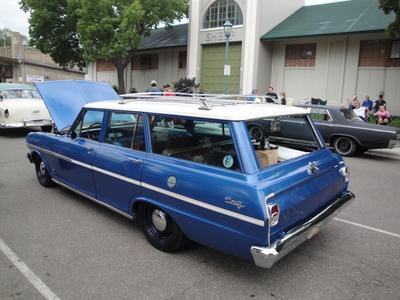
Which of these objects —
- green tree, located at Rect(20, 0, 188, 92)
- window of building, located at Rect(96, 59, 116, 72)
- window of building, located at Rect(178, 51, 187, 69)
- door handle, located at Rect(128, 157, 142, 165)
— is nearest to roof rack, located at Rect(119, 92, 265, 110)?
door handle, located at Rect(128, 157, 142, 165)

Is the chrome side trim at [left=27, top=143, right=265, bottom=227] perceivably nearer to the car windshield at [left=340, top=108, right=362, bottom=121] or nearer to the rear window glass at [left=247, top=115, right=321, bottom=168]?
the rear window glass at [left=247, top=115, right=321, bottom=168]

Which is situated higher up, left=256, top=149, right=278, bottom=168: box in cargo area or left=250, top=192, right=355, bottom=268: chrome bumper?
left=256, top=149, right=278, bottom=168: box in cargo area

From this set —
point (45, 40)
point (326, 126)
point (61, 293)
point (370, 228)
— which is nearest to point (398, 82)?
point (326, 126)

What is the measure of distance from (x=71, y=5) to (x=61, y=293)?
26233 mm

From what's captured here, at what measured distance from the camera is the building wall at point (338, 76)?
784 inches

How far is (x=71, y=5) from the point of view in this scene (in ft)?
84.8

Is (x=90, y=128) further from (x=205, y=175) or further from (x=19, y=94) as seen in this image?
(x=19, y=94)

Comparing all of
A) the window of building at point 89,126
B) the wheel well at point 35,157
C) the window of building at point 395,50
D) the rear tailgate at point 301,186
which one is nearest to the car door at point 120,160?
the window of building at point 89,126

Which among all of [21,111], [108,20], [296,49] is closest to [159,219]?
[21,111]

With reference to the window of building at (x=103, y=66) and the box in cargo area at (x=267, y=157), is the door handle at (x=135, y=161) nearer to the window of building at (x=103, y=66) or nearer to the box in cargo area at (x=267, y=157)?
the box in cargo area at (x=267, y=157)

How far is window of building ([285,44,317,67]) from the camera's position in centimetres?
2248

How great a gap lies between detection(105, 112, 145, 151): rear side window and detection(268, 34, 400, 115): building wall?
18723mm

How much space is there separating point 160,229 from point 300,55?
2104 centimetres

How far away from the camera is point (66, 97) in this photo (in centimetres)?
649
